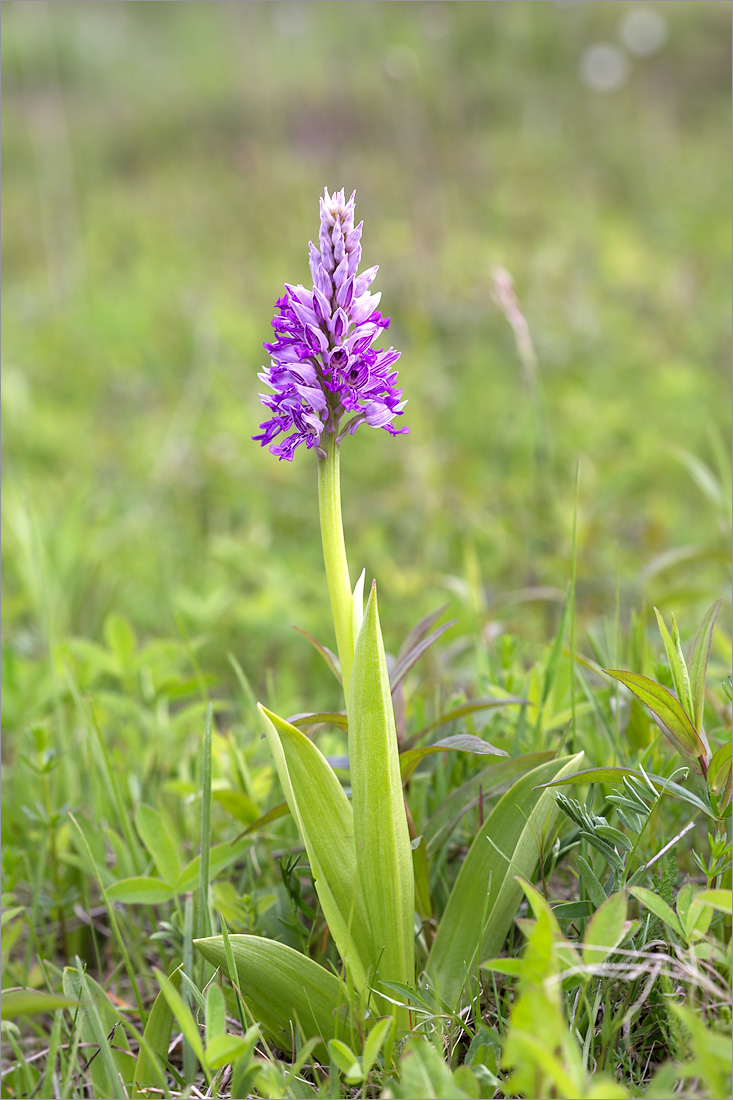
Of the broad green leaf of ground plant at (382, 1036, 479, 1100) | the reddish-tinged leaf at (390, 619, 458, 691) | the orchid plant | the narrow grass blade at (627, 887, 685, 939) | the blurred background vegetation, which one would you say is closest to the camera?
the broad green leaf of ground plant at (382, 1036, 479, 1100)

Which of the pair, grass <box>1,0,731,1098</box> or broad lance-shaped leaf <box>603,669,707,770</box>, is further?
grass <box>1,0,731,1098</box>

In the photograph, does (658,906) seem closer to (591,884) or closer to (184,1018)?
(591,884)

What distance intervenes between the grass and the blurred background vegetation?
0.03 meters

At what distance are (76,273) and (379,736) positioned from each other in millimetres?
7228

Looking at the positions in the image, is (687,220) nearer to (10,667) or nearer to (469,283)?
(469,283)

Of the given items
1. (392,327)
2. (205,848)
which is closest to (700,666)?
(205,848)

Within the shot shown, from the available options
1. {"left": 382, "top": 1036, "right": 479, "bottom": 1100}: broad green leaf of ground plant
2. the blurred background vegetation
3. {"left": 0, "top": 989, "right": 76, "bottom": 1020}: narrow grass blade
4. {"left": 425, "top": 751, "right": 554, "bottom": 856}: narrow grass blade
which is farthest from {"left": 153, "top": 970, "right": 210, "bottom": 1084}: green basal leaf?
the blurred background vegetation

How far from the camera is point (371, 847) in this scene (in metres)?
1.18

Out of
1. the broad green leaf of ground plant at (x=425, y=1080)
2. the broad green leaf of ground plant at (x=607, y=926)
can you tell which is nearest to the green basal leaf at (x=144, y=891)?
the broad green leaf of ground plant at (x=425, y=1080)

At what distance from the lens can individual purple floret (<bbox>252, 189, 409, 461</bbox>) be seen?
1159 mm

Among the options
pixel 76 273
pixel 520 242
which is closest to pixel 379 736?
pixel 520 242

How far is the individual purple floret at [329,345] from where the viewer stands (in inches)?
45.6

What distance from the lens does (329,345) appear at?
3.86 feet

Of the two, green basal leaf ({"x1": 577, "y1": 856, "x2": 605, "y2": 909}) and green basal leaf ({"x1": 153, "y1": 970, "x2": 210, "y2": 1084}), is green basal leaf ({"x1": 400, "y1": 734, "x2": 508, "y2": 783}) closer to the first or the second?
green basal leaf ({"x1": 577, "y1": 856, "x2": 605, "y2": 909})
